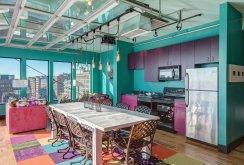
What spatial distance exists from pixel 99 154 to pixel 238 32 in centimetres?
400

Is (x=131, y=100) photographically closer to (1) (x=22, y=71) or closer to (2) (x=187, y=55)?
(2) (x=187, y=55)

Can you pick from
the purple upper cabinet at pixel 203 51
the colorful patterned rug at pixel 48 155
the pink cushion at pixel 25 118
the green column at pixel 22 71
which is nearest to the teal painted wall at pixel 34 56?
the green column at pixel 22 71

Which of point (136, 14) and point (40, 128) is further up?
point (136, 14)

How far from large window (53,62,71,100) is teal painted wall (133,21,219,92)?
332cm

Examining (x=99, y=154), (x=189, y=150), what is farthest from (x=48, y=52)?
(x=189, y=150)

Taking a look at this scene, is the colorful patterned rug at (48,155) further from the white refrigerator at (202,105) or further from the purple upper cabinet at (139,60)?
the purple upper cabinet at (139,60)

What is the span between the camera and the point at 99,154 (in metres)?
2.56

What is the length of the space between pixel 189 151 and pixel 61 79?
619cm

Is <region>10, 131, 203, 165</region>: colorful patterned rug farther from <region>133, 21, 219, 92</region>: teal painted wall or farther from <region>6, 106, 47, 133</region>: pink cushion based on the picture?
<region>133, 21, 219, 92</region>: teal painted wall

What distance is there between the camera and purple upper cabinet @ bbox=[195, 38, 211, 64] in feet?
13.4

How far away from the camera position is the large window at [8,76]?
6344 millimetres

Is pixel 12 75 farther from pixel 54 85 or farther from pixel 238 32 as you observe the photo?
pixel 238 32

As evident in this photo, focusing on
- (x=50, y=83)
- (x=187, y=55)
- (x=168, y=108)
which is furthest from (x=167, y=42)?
(x=50, y=83)

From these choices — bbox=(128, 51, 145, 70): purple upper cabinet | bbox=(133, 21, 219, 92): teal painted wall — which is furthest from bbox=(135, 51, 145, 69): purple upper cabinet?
bbox=(133, 21, 219, 92): teal painted wall
